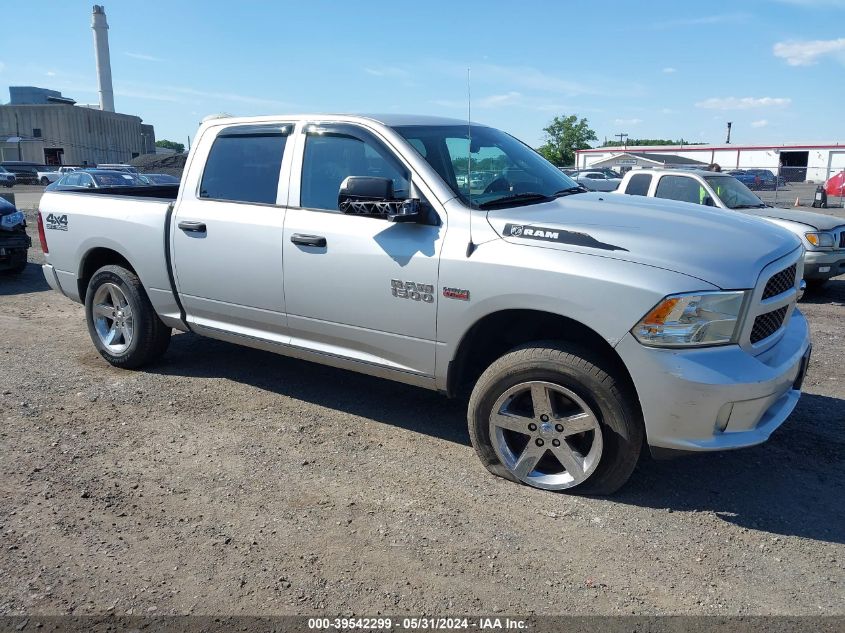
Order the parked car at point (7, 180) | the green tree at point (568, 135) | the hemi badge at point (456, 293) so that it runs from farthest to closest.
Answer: the green tree at point (568, 135) < the parked car at point (7, 180) < the hemi badge at point (456, 293)

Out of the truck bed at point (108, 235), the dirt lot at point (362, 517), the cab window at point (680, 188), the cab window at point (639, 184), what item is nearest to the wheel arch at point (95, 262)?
the truck bed at point (108, 235)

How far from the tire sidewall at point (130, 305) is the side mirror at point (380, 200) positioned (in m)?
2.48

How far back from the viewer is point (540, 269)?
3582 mm

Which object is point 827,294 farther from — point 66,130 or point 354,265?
point 66,130

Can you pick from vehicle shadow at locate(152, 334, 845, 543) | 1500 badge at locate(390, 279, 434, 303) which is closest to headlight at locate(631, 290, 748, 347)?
vehicle shadow at locate(152, 334, 845, 543)

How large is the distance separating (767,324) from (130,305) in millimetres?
4630

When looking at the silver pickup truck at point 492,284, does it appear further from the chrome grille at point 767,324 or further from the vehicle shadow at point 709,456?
the vehicle shadow at point 709,456

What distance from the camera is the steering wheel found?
170 inches

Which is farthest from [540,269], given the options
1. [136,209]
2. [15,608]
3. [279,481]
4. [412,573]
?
[136,209]

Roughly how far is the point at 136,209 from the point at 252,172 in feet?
3.88

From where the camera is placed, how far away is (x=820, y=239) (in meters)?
9.29

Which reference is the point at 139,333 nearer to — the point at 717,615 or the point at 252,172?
the point at 252,172

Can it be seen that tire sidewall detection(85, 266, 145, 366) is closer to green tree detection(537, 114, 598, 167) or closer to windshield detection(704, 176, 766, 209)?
windshield detection(704, 176, 766, 209)

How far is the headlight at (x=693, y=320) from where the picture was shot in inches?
128
